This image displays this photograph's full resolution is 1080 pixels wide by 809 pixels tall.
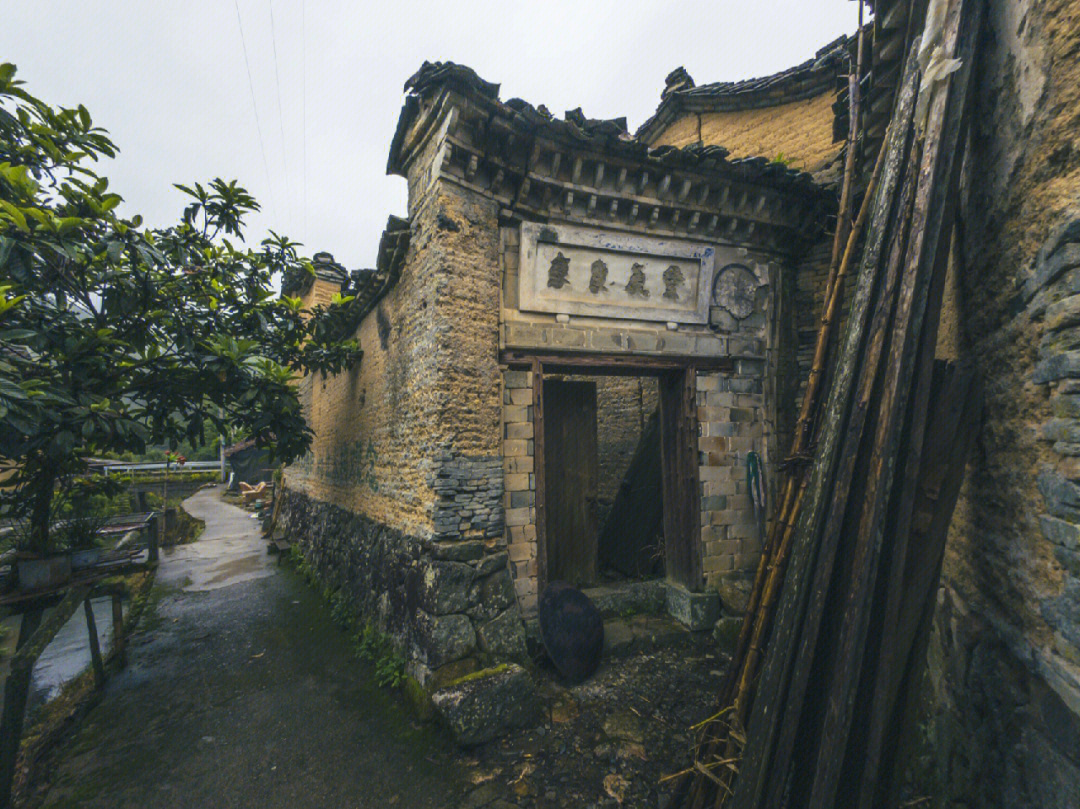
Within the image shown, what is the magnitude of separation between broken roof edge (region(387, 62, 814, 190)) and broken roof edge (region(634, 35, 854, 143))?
338cm

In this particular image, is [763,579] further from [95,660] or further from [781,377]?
[95,660]

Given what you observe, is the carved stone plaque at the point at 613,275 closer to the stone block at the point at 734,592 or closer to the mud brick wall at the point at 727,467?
the mud brick wall at the point at 727,467

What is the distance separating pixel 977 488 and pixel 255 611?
9.37m

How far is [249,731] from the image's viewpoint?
4324 millimetres

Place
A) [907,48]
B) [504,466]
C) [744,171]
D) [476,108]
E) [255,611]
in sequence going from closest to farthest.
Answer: [907,48] → [476,108] → [504,466] → [744,171] → [255,611]

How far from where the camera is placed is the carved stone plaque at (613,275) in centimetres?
534

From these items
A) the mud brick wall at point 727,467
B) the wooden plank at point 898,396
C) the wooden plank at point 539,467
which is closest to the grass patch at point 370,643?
the wooden plank at point 539,467

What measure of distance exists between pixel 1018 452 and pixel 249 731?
6351 millimetres

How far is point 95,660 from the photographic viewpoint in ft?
16.9

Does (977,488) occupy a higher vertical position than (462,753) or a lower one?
higher

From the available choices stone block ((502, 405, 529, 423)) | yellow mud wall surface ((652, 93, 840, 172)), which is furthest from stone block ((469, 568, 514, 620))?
yellow mud wall surface ((652, 93, 840, 172))

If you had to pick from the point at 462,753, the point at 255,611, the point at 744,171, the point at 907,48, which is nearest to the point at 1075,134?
→ the point at 907,48

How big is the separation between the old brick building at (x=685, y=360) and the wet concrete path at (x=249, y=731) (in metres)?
0.71

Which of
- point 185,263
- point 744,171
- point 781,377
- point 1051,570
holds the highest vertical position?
point 744,171
